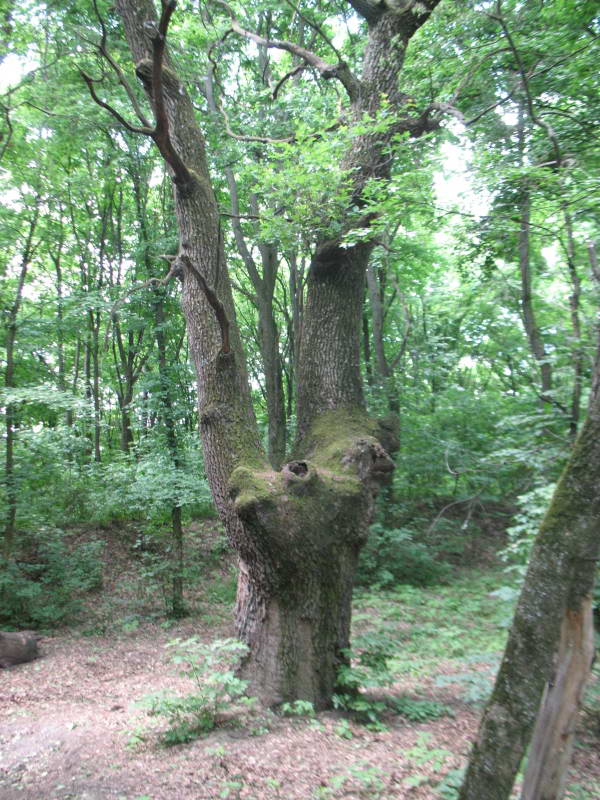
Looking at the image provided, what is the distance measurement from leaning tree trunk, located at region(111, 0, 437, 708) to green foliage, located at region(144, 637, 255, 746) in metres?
0.27

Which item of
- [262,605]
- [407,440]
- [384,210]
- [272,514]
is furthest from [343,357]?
[407,440]

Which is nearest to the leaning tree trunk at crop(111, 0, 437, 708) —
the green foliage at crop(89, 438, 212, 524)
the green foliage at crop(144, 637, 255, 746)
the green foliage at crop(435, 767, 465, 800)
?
the green foliage at crop(144, 637, 255, 746)

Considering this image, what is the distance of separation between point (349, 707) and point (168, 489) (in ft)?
13.9

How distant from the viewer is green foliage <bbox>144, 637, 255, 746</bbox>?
3930mm

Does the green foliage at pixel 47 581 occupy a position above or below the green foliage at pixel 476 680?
above

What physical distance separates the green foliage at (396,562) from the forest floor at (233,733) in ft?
6.13

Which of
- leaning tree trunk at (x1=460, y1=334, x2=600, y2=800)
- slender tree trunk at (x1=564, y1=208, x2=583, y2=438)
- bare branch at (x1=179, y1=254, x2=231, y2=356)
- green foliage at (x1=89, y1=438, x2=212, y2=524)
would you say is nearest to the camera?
leaning tree trunk at (x1=460, y1=334, x2=600, y2=800)

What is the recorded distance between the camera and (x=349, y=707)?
441 centimetres

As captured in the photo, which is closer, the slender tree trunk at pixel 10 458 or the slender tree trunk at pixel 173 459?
the slender tree trunk at pixel 10 458

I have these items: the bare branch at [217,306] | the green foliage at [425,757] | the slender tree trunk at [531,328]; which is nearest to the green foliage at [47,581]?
the bare branch at [217,306]

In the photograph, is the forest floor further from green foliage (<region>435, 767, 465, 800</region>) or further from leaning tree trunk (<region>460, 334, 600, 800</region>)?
leaning tree trunk (<region>460, 334, 600, 800</region>)

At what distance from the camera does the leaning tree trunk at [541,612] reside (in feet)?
8.32

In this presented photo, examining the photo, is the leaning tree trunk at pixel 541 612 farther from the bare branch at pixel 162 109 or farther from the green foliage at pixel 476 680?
the bare branch at pixel 162 109

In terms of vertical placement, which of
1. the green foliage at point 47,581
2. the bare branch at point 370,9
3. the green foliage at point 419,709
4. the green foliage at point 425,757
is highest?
the bare branch at point 370,9
